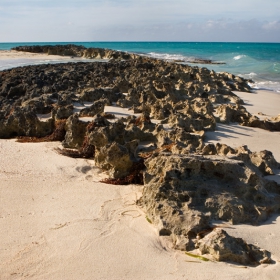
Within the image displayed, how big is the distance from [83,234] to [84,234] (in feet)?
0.04

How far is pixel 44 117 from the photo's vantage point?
32.2 feet

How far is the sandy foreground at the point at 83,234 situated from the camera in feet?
12.1

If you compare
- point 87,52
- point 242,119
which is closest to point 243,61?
point 87,52

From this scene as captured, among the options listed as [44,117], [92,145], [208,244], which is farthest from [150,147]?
[44,117]

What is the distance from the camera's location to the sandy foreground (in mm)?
3695

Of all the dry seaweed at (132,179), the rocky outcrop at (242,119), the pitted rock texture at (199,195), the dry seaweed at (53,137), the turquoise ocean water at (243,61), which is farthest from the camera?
the turquoise ocean water at (243,61)

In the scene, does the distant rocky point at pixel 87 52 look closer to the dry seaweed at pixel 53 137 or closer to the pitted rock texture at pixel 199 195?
the dry seaweed at pixel 53 137

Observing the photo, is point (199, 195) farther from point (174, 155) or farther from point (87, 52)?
point (87, 52)

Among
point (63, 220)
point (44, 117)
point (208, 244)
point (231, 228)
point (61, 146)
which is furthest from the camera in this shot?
point (44, 117)

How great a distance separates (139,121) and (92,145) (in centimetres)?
149

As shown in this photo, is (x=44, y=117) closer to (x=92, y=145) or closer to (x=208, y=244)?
(x=92, y=145)

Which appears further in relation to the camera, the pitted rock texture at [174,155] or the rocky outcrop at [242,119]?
the rocky outcrop at [242,119]

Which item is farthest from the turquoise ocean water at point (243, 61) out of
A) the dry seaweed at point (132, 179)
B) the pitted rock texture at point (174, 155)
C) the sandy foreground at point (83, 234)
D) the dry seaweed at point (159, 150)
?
the sandy foreground at point (83, 234)

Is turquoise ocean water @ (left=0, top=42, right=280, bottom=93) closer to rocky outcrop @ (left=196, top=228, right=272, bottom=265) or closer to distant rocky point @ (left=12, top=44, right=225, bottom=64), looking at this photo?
distant rocky point @ (left=12, top=44, right=225, bottom=64)
